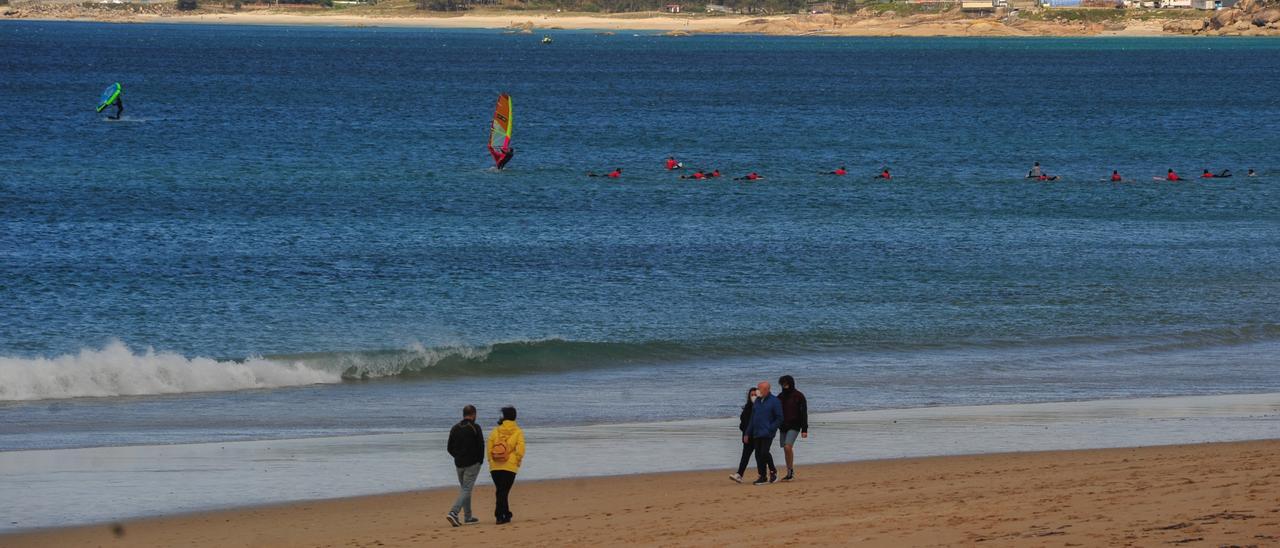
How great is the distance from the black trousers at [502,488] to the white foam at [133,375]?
10.3 metres

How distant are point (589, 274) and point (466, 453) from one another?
20.0 meters

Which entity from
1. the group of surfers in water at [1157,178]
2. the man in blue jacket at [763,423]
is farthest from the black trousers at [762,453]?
the group of surfers in water at [1157,178]

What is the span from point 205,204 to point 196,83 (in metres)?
80.0

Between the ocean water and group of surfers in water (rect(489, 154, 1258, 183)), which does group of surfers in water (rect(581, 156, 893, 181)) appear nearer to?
group of surfers in water (rect(489, 154, 1258, 183))

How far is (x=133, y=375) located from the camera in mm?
24141

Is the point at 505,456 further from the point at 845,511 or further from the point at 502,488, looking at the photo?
the point at 845,511

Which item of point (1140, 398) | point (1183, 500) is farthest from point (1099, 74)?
point (1183, 500)

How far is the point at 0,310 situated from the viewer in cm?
2956

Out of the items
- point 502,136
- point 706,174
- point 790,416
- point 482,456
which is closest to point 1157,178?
point 706,174

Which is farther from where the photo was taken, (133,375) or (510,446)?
(133,375)

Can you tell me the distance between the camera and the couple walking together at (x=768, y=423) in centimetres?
1656

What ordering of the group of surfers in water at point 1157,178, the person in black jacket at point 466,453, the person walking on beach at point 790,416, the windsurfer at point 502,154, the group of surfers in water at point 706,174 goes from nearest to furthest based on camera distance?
the person in black jacket at point 466,453 < the person walking on beach at point 790,416 < the group of surfers in water at point 706,174 < the group of surfers in water at point 1157,178 < the windsurfer at point 502,154

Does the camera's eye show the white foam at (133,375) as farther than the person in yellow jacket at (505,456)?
Yes

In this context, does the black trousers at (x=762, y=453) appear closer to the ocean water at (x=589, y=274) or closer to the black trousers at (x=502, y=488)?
the black trousers at (x=502, y=488)
